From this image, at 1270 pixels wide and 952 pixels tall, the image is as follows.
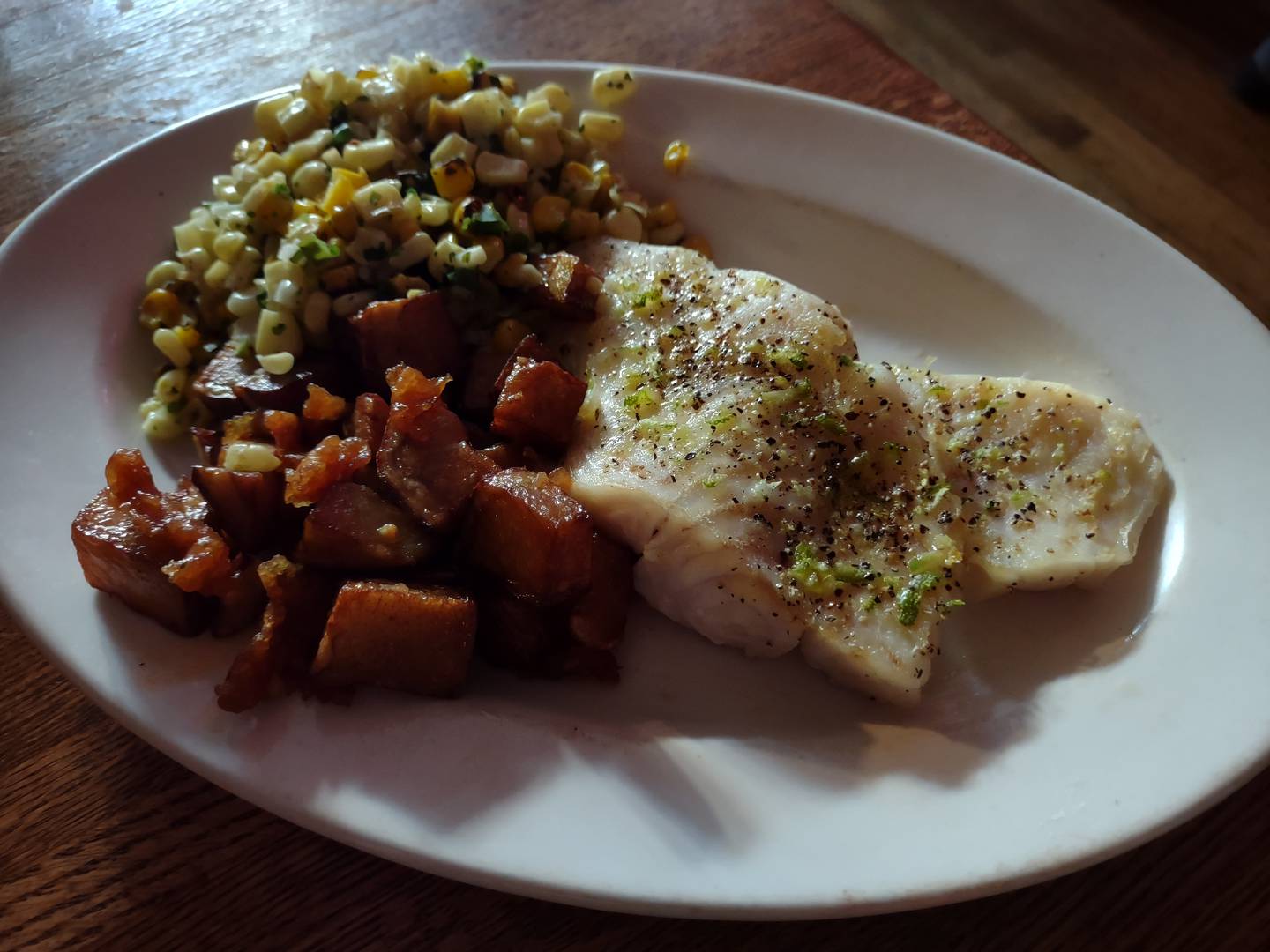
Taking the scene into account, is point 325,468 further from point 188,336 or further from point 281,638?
point 188,336

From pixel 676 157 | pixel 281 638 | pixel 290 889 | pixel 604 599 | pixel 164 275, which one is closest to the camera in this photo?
pixel 290 889

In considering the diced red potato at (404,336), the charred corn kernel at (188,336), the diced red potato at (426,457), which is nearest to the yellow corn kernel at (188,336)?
the charred corn kernel at (188,336)

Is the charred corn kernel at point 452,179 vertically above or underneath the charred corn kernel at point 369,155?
underneath

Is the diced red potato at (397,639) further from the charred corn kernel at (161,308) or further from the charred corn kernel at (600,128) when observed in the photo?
the charred corn kernel at (600,128)

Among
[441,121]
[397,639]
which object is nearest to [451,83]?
[441,121]

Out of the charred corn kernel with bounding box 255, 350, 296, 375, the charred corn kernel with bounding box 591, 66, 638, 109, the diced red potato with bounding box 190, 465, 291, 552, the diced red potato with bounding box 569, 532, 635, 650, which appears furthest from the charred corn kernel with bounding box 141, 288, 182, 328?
the charred corn kernel with bounding box 591, 66, 638, 109
